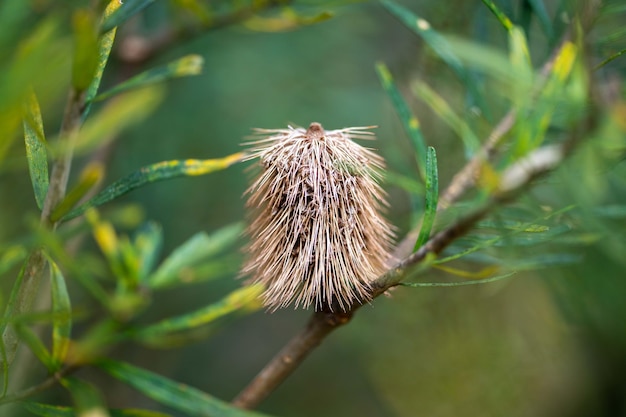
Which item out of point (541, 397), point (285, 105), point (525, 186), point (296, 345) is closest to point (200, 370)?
point (285, 105)

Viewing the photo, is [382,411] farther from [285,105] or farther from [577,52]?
[577,52]

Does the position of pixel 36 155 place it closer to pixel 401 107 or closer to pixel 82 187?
pixel 82 187

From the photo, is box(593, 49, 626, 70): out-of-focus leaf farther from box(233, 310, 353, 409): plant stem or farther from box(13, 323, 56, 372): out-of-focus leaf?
box(13, 323, 56, 372): out-of-focus leaf

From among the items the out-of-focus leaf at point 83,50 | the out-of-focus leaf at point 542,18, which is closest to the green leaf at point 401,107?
the out-of-focus leaf at point 542,18

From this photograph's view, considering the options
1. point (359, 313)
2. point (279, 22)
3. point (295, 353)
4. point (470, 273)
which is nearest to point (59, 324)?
point (295, 353)

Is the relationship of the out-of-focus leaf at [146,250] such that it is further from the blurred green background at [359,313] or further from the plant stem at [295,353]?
the blurred green background at [359,313]
